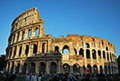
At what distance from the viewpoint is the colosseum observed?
27562mm

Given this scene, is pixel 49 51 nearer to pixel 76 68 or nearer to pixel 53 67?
pixel 53 67

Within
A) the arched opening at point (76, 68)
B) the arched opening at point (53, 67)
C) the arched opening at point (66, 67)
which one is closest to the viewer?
the arched opening at point (53, 67)

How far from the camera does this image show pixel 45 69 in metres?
27.1

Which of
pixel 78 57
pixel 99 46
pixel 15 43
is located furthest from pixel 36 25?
pixel 99 46

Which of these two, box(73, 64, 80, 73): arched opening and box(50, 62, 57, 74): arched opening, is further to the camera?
box(73, 64, 80, 73): arched opening

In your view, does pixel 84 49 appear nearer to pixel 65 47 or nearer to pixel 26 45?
pixel 65 47

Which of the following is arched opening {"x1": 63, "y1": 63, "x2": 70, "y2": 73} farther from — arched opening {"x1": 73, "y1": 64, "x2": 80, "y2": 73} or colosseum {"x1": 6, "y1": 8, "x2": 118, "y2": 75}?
arched opening {"x1": 73, "y1": 64, "x2": 80, "y2": 73}

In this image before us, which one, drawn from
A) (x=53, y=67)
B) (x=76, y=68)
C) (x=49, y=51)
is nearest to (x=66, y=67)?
(x=76, y=68)

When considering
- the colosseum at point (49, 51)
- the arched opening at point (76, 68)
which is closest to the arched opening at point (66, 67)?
the colosseum at point (49, 51)

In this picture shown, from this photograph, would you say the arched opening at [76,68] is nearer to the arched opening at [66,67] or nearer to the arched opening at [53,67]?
the arched opening at [66,67]

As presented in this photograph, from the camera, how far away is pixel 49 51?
28438 mm

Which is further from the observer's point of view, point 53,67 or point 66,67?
point 66,67

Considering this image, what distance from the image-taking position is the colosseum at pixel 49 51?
27.6 meters

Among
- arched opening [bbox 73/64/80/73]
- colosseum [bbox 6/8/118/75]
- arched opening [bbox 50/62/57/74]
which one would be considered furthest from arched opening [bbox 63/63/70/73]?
arched opening [bbox 50/62/57/74]
